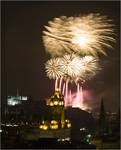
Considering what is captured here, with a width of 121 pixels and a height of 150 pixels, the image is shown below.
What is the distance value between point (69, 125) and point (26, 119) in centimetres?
252

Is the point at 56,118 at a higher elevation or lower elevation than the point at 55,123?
higher

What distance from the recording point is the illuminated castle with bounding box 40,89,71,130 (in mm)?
24578

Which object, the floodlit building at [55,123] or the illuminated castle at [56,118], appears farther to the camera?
the illuminated castle at [56,118]

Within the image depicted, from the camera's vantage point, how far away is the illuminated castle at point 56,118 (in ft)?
80.6

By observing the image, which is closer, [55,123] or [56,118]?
[55,123]

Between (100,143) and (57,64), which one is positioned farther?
(100,143)

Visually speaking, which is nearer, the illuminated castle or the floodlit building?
the floodlit building

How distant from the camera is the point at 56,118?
83.4ft

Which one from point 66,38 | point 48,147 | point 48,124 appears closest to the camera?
point 66,38

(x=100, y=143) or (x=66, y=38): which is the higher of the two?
(x=66, y=38)

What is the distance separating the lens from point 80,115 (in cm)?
2770

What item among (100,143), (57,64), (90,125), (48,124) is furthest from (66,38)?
(90,125)

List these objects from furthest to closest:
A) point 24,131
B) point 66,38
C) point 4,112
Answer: point 4,112 → point 24,131 → point 66,38

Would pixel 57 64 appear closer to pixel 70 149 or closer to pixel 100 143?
pixel 70 149
